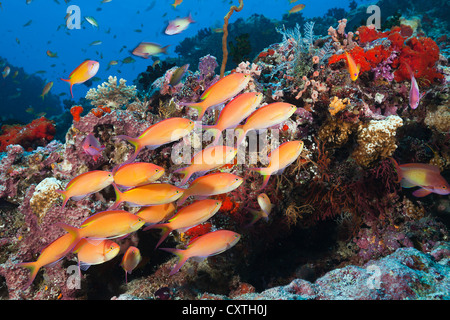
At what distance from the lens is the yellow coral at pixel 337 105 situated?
3418mm

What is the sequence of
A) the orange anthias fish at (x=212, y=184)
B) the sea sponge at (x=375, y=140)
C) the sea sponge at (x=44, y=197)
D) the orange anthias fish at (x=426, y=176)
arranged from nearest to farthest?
1. the orange anthias fish at (x=212, y=184)
2. the orange anthias fish at (x=426, y=176)
3. the sea sponge at (x=375, y=140)
4. the sea sponge at (x=44, y=197)

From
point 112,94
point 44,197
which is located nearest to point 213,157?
point 44,197

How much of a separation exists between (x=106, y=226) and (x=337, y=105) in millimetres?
3354

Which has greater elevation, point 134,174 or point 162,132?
point 162,132

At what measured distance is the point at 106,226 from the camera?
7.25 ft

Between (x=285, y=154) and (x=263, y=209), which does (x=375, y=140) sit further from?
(x=263, y=209)

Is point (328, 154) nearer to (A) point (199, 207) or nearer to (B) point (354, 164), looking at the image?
(B) point (354, 164)

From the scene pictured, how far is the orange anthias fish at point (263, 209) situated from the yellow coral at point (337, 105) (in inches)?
64.0

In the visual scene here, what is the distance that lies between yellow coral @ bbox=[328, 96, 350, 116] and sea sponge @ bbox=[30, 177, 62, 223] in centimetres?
439

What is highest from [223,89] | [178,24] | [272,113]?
[178,24]

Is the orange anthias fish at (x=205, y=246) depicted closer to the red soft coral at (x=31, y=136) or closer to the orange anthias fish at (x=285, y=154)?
the orange anthias fish at (x=285, y=154)

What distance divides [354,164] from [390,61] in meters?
2.00

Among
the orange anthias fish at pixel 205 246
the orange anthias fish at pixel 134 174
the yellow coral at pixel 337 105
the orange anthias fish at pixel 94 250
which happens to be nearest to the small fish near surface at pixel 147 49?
the yellow coral at pixel 337 105

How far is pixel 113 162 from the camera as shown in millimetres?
3891
